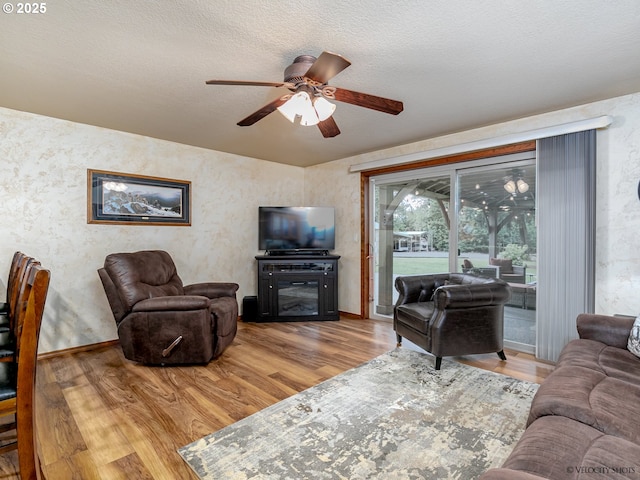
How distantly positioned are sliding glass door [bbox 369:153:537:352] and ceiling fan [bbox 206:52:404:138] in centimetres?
196

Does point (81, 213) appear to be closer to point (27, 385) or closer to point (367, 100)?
point (27, 385)

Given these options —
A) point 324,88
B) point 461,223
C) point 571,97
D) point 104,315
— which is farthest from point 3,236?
point 571,97

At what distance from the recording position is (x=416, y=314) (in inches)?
117

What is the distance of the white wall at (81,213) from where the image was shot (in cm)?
296

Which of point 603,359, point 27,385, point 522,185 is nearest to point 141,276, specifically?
point 27,385

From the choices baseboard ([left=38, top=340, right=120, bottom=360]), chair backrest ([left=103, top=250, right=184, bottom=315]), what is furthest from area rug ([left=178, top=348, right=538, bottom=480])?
baseboard ([left=38, top=340, right=120, bottom=360])

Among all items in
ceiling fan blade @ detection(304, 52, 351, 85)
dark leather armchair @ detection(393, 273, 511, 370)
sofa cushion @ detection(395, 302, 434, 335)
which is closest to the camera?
ceiling fan blade @ detection(304, 52, 351, 85)

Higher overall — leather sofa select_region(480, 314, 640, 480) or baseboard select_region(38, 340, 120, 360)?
leather sofa select_region(480, 314, 640, 480)

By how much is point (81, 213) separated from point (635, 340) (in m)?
4.64

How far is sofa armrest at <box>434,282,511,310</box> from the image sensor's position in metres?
2.69

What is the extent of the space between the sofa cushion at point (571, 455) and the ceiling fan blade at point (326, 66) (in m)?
1.73

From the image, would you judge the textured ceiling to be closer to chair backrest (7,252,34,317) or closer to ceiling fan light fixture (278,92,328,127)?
ceiling fan light fixture (278,92,328,127)

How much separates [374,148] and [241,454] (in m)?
3.63

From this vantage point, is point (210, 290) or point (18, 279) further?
point (210, 290)
